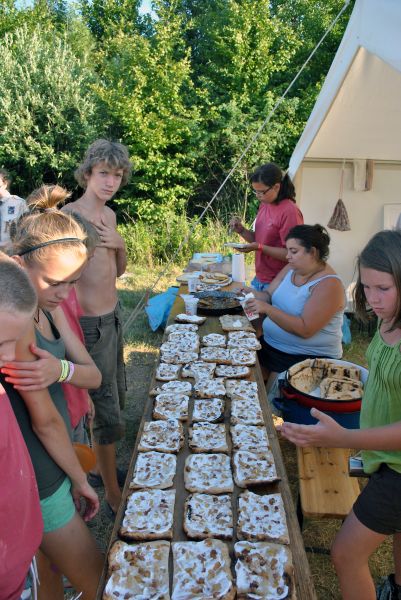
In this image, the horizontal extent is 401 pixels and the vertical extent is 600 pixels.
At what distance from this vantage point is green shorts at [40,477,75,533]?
1.40m

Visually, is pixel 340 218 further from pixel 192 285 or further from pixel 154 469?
pixel 154 469

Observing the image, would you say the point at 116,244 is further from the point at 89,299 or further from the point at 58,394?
the point at 58,394

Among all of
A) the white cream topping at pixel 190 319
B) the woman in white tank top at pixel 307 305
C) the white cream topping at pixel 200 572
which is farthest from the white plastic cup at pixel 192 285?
the white cream topping at pixel 200 572

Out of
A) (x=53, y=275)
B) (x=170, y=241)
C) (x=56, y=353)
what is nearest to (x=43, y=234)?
(x=53, y=275)

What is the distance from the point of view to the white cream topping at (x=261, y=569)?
1.18 meters

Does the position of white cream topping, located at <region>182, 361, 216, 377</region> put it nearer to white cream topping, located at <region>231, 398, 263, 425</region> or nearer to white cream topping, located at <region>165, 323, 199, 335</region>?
white cream topping, located at <region>231, 398, 263, 425</region>

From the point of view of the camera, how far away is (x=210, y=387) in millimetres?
2234

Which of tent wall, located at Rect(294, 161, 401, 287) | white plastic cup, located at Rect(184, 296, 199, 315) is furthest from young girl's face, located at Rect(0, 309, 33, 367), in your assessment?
tent wall, located at Rect(294, 161, 401, 287)

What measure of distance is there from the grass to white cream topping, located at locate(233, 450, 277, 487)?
3.58 ft

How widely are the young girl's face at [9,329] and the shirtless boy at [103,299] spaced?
143cm

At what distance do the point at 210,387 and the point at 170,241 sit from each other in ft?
25.2

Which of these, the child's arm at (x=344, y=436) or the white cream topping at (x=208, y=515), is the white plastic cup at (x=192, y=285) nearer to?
the child's arm at (x=344, y=436)

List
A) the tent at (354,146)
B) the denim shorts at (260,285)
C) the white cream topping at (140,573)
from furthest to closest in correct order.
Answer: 1. the denim shorts at (260,285)
2. the tent at (354,146)
3. the white cream topping at (140,573)

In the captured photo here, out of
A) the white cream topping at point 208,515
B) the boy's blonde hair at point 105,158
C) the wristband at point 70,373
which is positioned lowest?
the white cream topping at point 208,515
